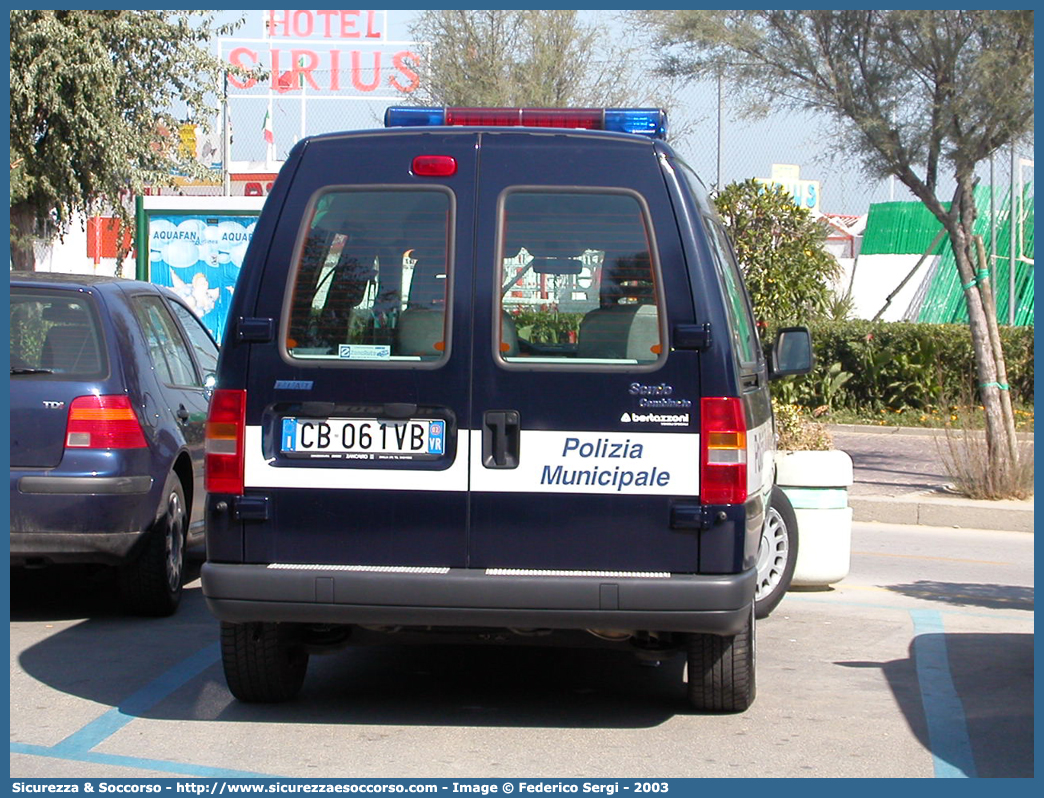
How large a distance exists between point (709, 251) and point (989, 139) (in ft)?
24.1

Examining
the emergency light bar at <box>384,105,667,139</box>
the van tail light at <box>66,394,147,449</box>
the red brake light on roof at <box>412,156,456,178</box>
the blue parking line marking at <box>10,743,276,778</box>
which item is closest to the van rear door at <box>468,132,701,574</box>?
the red brake light on roof at <box>412,156,456,178</box>

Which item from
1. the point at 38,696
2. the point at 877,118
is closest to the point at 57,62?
the point at 877,118

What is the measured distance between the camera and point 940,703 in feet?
19.0

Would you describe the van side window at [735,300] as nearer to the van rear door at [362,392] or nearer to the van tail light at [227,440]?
the van rear door at [362,392]

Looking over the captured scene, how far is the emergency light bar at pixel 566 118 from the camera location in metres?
5.68

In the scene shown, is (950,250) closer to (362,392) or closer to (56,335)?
(56,335)

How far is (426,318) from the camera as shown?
502cm

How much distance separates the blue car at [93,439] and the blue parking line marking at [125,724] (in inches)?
34.6

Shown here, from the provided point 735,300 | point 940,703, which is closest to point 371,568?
point 735,300

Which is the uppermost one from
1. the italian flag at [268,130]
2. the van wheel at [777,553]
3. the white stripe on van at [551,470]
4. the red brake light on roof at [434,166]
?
the italian flag at [268,130]

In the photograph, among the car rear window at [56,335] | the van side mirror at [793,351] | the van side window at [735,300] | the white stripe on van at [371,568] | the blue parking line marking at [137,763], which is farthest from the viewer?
the car rear window at [56,335]

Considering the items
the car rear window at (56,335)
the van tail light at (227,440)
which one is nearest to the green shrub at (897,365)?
the car rear window at (56,335)

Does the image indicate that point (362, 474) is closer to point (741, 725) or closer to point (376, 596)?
point (376, 596)

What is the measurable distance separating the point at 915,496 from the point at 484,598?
788 centimetres
